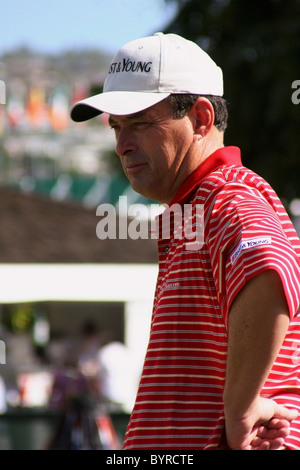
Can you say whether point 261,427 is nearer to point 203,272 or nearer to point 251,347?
point 251,347

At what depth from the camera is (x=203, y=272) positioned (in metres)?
1.82

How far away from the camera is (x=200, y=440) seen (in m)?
1.80

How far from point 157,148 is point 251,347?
0.57 meters

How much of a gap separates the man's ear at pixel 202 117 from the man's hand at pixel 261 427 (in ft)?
2.08

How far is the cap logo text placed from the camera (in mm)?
2010

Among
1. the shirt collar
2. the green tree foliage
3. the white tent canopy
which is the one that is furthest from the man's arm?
the white tent canopy

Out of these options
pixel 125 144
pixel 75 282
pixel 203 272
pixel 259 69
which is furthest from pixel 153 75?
pixel 75 282

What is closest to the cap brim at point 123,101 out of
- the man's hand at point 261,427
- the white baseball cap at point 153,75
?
the white baseball cap at point 153,75

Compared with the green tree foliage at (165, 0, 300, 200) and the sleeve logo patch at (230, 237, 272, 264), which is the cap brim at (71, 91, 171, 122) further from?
the green tree foliage at (165, 0, 300, 200)

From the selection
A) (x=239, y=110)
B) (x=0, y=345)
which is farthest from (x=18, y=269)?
(x=239, y=110)

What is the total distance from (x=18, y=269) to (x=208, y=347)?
9.36 m

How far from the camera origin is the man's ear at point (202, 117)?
2035 mm

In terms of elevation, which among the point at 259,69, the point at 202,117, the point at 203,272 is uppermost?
the point at 259,69
